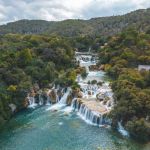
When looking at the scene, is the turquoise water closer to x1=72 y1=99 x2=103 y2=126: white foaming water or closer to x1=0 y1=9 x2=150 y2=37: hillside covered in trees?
x1=72 y1=99 x2=103 y2=126: white foaming water

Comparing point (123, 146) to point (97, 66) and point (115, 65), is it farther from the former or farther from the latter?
point (97, 66)

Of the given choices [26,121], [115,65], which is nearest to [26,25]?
[115,65]

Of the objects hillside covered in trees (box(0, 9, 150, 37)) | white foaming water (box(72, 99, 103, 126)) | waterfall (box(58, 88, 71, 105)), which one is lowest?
white foaming water (box(72, 99, 103, 126))

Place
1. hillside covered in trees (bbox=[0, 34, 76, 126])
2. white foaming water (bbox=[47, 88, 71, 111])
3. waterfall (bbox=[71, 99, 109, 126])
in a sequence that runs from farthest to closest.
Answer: white foaming water (bbox=[47, 88, 71, 111]), hillside covered in trees (bbox=[0, 34, 76, 126]), waterfall (bbox=[71, 99, 109, 126])

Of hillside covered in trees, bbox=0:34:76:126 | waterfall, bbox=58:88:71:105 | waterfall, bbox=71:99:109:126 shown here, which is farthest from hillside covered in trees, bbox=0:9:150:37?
waterfall, bbox=71:99:109:126

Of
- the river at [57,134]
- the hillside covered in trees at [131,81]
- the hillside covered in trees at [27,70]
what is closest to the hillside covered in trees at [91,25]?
the hillside covered in trees at [131,81]

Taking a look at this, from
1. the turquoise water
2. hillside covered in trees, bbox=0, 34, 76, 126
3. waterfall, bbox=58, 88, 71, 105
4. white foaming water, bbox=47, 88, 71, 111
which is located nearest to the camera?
the turquoise water

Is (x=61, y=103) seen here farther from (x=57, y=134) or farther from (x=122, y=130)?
(x=122, y=130)
